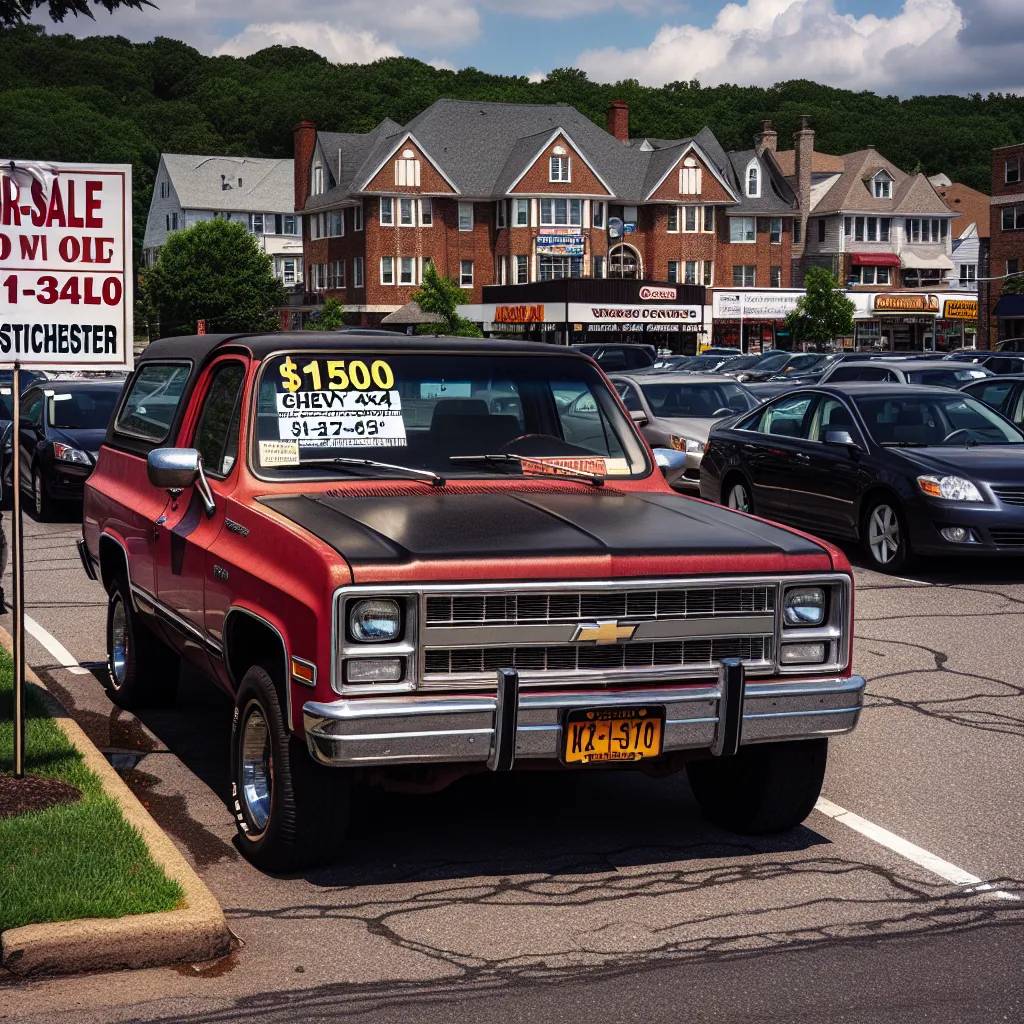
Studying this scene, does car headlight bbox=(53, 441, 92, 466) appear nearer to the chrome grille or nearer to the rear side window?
the rear side window

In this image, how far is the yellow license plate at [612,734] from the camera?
204 inches

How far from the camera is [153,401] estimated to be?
807cm

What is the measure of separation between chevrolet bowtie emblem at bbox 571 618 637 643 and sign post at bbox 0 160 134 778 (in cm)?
243

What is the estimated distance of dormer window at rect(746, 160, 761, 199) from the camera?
8481cm

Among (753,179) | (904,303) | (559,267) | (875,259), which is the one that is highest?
(753,179)

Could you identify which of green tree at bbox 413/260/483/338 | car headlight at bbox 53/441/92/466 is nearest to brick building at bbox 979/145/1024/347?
green tree at bbox 413/260/483/338

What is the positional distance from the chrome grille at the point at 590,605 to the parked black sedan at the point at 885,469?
7626 mm

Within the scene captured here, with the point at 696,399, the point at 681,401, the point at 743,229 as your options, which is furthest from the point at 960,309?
the point at 681,401

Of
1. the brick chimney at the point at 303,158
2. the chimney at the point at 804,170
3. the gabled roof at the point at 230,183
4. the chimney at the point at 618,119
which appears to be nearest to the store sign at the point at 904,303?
the chimney at the point at 804,170

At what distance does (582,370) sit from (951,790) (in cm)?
252

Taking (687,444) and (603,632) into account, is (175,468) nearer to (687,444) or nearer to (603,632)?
(603,632)

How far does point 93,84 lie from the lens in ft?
447

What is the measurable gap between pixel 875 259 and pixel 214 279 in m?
38.2

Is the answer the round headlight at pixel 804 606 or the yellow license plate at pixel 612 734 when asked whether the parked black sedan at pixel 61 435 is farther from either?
the yellow license plate at pixel 612 734
